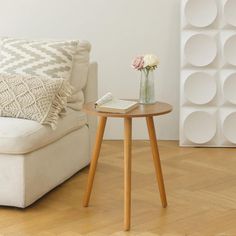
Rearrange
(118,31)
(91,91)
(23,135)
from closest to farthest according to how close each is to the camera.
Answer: (23,135), (91,91), (118,31)

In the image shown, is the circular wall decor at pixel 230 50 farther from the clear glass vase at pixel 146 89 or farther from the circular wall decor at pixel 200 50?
the clear glass vase at pixel 146 89

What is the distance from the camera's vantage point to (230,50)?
4750 millimetres

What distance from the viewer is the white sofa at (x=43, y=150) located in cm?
336

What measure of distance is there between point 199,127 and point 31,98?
1.67m

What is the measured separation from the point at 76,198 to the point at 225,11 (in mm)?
1893

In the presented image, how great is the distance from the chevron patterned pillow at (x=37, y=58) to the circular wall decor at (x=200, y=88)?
1.12 m

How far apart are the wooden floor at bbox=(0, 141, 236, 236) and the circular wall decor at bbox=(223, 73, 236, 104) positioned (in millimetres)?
485

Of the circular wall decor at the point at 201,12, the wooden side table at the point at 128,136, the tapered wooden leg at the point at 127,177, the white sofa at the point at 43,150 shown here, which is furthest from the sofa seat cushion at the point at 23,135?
the circular wall decor at the point at 201,12

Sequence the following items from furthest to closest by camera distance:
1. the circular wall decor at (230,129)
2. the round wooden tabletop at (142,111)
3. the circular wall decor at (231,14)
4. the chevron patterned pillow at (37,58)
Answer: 1. the circular wall decor at (230,129)
2. the circular wall decor at (231,14)
3. the chevron patterned pillow at (37,58)
4. the round wooden tabletop at (142,111)

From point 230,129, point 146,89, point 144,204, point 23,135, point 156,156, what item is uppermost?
point 146,89

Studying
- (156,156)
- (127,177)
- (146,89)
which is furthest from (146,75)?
(127,177)

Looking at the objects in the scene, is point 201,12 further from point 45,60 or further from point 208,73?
point 45,60

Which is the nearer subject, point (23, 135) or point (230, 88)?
point (23, 135)

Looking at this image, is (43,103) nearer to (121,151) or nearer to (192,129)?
(121,151)
